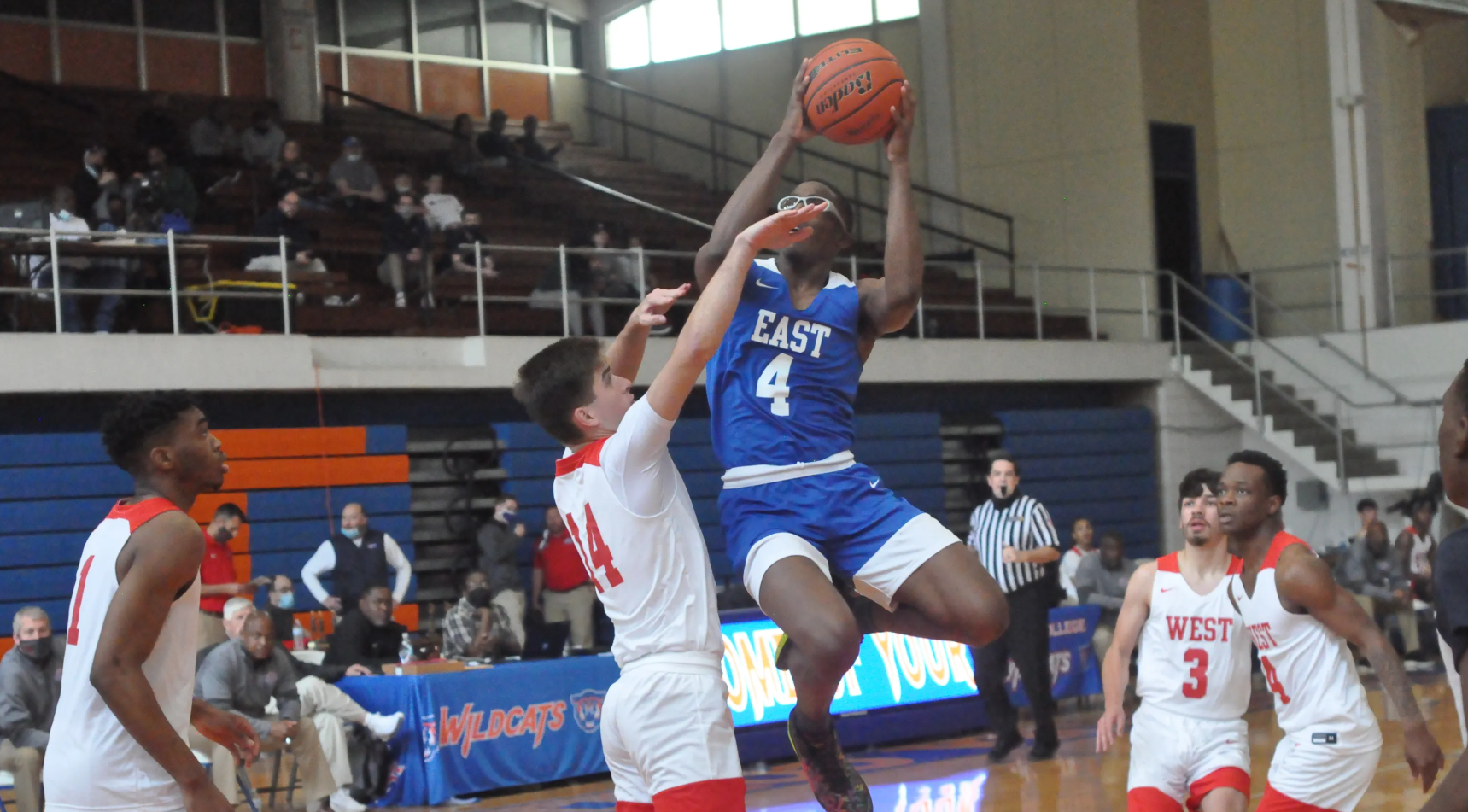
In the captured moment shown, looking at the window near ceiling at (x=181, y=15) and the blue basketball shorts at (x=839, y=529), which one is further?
the window near ceiling at (x=181, y=15)

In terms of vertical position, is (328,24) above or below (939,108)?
above

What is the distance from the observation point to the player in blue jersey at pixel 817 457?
423 cm

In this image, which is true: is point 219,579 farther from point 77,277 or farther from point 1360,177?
point 1360,177

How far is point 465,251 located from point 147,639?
11755 millimetres

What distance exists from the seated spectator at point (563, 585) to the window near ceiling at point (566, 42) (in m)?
11.3

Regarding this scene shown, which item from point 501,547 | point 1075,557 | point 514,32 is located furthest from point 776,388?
point 514,32

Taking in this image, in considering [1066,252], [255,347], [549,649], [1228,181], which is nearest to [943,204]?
[1066,252]

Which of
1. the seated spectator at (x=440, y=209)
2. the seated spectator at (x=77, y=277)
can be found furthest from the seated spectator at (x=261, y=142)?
the seated spectator at (x=77, y=277)

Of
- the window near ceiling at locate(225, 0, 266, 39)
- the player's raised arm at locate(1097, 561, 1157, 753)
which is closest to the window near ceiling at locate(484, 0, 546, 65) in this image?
the window near ceiling at locate(225, 0, 266, 39)

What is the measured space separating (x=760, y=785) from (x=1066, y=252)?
11910 mm

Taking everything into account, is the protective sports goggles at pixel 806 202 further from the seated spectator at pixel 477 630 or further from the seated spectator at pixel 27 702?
the seated spectator at pixel 477 630

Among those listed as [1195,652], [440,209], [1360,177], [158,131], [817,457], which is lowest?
[1195,652]

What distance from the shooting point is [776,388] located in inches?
171

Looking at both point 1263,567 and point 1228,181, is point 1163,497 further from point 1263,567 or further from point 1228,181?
point 1263,567
